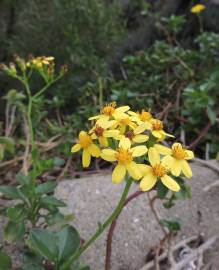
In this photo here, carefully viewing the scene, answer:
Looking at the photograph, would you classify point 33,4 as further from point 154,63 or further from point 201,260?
point 201,260

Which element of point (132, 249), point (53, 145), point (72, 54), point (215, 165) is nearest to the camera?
point (132, 249)

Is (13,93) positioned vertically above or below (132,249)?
above

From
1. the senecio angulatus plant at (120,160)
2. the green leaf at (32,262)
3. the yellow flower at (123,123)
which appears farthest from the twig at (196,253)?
the yellow flower at (123,123)

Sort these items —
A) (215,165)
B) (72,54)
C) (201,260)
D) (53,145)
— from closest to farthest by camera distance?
1. (201,260)
2. (215,165)
3. (53,145)
4. (72,54)

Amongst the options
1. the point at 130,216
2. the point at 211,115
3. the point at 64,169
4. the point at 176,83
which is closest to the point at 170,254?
the point at 130,216

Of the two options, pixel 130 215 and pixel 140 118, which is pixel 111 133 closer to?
pixel 140 118

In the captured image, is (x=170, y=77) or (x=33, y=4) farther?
(x=33, y=4)

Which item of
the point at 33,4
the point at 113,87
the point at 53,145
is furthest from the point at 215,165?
the point at 33,4
